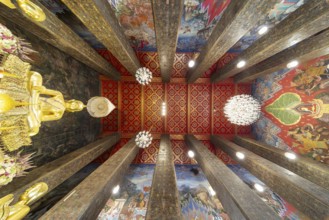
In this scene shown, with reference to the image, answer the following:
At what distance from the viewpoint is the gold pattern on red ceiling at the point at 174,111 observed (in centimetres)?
793

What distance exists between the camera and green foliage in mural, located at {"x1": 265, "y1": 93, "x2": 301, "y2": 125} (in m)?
5.45

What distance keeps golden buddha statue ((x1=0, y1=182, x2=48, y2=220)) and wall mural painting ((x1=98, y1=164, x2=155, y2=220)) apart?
275cm

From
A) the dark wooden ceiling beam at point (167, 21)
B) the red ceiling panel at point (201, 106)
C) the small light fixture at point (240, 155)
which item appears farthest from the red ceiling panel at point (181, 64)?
the small light fixture at point (240, 155)

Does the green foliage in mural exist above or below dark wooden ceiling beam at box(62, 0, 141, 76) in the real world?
below

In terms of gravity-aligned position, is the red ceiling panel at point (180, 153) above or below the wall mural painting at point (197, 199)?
above

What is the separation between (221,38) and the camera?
354 cm

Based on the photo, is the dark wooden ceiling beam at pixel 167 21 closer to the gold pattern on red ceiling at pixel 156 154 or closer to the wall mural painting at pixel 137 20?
the wall mural painting at pixel 137 20

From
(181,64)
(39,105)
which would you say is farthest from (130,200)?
(181,64)

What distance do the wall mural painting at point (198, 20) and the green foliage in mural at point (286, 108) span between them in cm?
414

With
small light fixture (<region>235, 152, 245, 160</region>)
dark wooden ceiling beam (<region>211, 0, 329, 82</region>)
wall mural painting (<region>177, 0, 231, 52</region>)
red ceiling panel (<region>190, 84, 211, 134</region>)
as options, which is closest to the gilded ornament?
wall mural painting (<region>177, 0, 231, 52</region>)

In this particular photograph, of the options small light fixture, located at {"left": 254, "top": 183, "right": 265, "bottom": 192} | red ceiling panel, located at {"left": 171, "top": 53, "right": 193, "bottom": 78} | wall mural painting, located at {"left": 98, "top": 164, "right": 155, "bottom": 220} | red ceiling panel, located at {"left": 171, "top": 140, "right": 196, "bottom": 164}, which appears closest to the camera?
wall mural painting, located at {"left": 98, "top": 164, "right": 155, "bottom": 220}

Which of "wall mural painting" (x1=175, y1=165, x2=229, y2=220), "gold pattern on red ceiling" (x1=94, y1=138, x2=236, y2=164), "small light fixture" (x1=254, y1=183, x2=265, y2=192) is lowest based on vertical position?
"wall mural painting" (x1=175, y1=165, x2=229, y2=220)

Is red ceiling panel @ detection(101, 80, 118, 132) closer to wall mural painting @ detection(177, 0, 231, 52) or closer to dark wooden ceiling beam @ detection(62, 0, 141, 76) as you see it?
dark wooden ceiling beam @ detection(62, 0, 141, 76)

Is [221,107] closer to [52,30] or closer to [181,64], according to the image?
[181,64]
